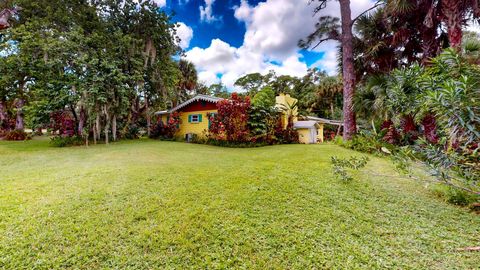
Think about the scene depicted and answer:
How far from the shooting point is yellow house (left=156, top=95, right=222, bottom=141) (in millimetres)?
13719

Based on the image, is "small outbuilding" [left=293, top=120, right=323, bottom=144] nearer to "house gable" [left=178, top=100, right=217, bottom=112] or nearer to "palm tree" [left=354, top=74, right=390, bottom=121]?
"palm tree" [left=354, top=74, right=390, bottom=121]

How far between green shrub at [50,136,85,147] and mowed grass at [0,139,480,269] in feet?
22.4

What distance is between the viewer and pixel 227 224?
9.21ft

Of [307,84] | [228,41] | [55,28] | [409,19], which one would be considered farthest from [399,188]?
[307,84]

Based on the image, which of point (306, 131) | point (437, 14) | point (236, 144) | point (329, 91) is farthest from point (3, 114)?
point (329, 91)

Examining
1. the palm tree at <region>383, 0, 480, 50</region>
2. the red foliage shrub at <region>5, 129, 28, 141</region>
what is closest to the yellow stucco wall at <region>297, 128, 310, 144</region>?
the palm tree at <region>383, 0, 480, 50</region>

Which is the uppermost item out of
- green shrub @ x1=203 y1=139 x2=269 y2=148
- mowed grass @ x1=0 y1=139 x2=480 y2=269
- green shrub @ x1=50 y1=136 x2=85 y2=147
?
green shrub @ x1=50 y1=136 x2=85 y2=147

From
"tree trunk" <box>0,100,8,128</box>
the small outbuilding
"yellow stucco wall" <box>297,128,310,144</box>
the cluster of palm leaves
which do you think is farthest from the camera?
"tree trunk" <box>0,100,8,128</box>

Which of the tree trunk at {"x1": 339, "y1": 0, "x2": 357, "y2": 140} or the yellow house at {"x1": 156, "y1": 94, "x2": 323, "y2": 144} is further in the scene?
the yellow house at {"x1": 156, "y1": 94, "x2": 323, "y2": 144}

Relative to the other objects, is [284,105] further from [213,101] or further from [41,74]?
[41,74]

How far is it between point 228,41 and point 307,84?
47.2 ft

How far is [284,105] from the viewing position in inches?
533

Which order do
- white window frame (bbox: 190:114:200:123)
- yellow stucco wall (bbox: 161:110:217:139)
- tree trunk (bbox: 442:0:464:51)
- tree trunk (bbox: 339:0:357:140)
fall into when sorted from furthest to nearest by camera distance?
white window frame (bbox: 190:114:200:123) < yellow stucco wall (bbox: 161:110:217:139) < tree trunk (bbox: 339:0:357:140) < tree trunk (bbox: 442:0:464:51)

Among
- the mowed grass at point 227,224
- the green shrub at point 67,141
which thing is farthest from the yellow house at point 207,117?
the mowed grass at point 227,224
